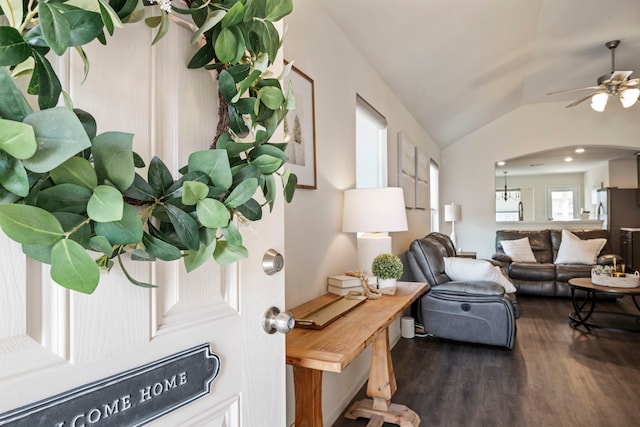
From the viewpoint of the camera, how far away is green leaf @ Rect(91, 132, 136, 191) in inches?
16.9

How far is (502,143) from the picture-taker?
6750mm

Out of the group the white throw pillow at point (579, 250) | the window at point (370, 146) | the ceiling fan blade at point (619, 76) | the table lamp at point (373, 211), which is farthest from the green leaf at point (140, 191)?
the white throw pillow at point (579, 250)

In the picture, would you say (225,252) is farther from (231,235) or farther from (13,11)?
(13,11)

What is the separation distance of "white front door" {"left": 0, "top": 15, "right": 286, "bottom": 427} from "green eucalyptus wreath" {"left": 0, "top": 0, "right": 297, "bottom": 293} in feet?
0.23

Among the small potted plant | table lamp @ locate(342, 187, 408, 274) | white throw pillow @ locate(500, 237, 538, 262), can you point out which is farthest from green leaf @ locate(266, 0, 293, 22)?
white throw pillow @ locate(500, 237, 538, 262)

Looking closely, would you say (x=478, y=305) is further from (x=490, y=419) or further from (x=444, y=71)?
(x=444, y=71)

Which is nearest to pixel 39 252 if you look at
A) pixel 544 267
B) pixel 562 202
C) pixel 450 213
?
pixel 544 267

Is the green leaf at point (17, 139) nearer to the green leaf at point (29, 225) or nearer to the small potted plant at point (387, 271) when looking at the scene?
the green leaf at point (29, 225)

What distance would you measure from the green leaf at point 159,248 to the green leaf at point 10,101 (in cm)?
20

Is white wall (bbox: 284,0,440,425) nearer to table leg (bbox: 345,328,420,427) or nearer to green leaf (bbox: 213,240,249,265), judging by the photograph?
table leg (bbox: 345,328,420,427)

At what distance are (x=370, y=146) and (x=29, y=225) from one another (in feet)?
9.87

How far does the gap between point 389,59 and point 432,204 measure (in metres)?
3.58

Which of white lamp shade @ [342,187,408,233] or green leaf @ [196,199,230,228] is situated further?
white lamp shade @ [342,187,408,233]

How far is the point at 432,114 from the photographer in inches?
191
